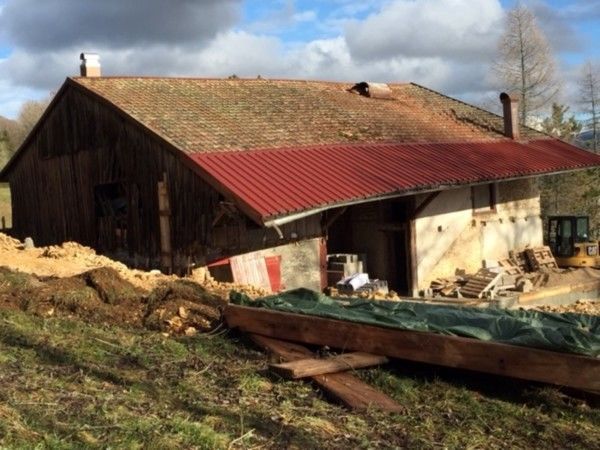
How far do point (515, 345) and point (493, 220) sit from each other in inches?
575

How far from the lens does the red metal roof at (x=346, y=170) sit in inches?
517

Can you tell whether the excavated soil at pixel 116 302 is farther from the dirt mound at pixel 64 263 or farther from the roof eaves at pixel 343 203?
the roof eaves at pixel 343 203

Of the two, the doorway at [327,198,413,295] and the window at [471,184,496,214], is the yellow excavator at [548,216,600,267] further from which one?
the doorway at [327,198,413,295]

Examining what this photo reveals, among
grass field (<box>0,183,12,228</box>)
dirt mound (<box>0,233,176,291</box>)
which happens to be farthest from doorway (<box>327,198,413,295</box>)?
grass field (<box>0,183,12,228</box>)

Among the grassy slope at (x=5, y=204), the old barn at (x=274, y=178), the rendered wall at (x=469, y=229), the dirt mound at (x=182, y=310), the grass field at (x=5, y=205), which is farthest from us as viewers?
the grassy slope at (x=5, y=204)

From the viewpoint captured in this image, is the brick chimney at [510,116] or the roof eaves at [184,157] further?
the brick chimney at [510,116]

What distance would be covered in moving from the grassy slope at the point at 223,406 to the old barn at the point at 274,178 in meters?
5.81

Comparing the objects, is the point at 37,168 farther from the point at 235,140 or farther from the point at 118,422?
the point at 118,422

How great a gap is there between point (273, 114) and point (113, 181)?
4.46 m

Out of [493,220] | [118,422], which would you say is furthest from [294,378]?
[493,220]

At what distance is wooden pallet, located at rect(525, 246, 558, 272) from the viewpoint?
20.8 m

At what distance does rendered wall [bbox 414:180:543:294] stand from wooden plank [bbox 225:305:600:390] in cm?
1030

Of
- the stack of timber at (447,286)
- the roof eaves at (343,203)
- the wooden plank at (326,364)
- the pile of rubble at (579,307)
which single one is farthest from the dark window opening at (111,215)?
the wooden plank at (326,364)

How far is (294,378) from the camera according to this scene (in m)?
6.14
